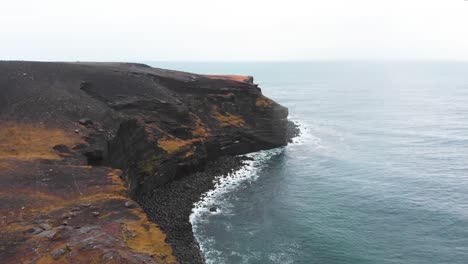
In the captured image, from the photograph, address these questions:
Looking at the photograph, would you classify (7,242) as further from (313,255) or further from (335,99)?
(335,99)

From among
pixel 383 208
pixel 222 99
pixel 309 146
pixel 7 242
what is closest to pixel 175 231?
pixel 7 242

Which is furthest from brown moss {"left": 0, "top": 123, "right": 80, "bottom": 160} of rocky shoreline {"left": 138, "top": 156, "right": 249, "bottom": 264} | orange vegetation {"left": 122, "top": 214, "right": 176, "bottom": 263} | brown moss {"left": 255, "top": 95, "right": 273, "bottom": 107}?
brown moss {"left": 255, "top": 95, "right": 273, "bottom": 107}

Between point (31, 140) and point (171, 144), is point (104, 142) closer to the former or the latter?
point (31, 140)

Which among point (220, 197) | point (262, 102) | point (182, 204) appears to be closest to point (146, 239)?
point (182, 204)

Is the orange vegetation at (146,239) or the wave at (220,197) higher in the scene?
the orange vegetation at (146,239)

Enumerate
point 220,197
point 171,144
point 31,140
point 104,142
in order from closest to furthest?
point 31,140 < point 104,142 < point 220,197 < point 171,144

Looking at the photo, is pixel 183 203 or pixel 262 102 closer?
pixel 183 203

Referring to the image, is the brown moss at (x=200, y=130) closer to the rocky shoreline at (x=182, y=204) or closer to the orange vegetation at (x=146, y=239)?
the rocky shoreline at (x=182, y=204)

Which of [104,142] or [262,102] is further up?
[262,102]

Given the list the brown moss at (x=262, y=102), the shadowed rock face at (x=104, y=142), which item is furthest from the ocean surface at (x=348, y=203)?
the brown moss at (x=262, y=102)
